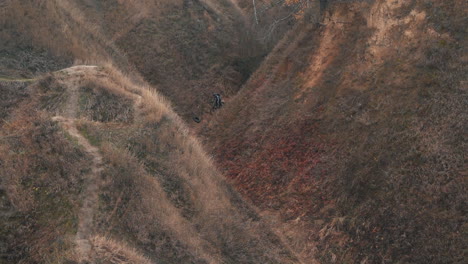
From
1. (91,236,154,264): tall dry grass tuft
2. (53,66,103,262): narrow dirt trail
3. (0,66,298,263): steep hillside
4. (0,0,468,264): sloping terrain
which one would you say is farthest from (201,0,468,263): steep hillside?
(53,66,103,262): narrow dirt trail

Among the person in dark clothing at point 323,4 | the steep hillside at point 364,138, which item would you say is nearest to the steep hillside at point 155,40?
the steep hillside at point 364,138

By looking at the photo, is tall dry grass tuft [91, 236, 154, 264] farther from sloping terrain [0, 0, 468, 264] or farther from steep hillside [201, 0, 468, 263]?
steep hillside [201, 0, 468, 263]

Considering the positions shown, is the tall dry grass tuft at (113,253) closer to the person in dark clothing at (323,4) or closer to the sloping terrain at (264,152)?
the sloping terrain at (264,152)

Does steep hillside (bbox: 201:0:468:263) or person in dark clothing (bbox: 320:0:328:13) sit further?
person in dark clothing (bbox: 320:0:328:13)

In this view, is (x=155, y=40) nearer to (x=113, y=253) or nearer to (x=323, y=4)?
(x=323, y=4)

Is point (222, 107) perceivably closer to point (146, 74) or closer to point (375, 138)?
point (146, 74)

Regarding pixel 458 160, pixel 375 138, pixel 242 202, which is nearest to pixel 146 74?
pixel 242 202

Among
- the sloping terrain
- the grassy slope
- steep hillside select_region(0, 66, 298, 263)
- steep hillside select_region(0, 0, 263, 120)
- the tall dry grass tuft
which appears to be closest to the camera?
the tall dry grass tuft
